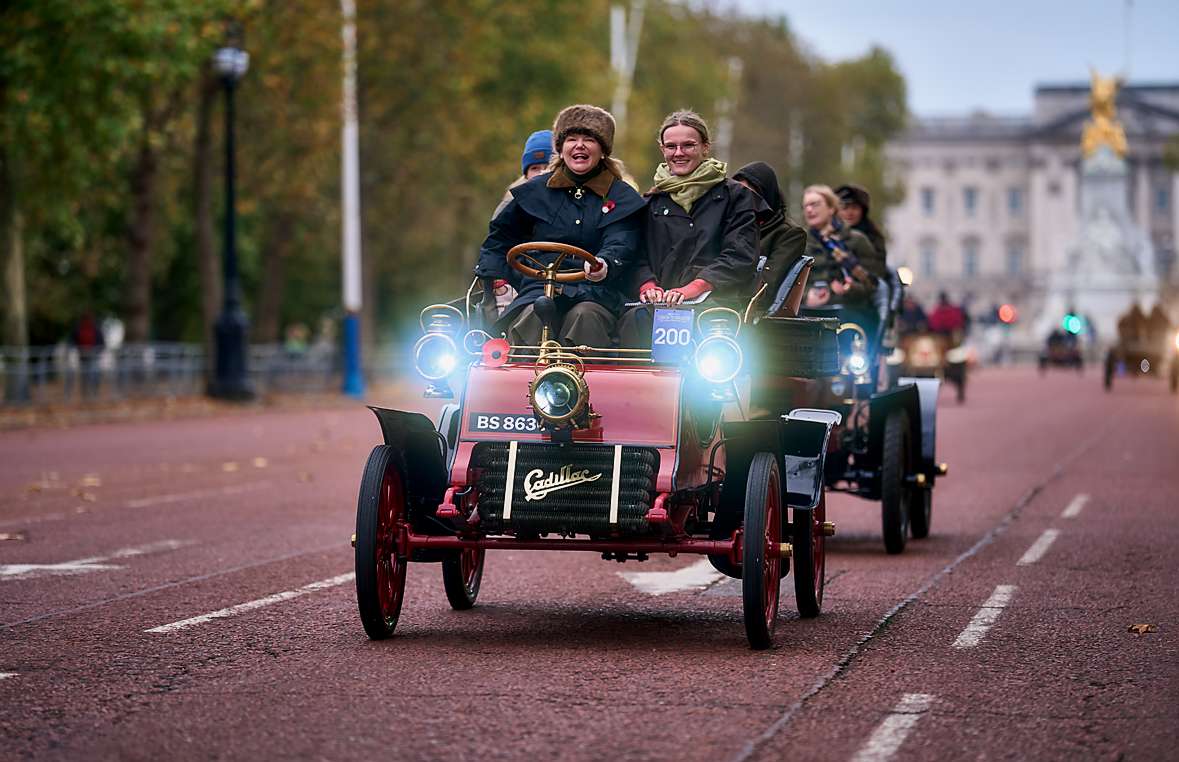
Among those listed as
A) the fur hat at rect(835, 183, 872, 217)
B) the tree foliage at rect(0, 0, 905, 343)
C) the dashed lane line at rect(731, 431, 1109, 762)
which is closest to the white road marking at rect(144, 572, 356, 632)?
the dashed lane line at rect(731, 431, 1109, 762)

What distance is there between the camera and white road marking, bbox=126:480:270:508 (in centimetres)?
1673

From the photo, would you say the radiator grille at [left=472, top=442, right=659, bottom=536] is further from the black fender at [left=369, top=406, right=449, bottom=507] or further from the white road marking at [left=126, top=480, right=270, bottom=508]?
the white road marking at [left=126, top=480, right=270, bottom=508]

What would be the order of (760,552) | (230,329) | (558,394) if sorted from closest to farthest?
(760,552) → (558,394) → (230,329)

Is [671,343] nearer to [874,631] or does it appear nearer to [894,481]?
[874,631]

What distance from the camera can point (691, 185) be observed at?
9648 millimetres

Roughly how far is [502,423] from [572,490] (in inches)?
16.4

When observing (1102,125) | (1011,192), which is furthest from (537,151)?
(1011,192)

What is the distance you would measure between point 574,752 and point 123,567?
19.7 ft

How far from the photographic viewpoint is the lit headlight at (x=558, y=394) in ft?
27.9

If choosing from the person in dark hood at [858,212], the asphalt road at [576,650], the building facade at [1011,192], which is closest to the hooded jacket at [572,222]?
the asphalt road at [576,650]

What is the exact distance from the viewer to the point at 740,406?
9.28m

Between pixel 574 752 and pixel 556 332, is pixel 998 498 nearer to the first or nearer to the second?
pixel 556 332

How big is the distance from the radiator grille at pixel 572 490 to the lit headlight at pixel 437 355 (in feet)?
1.78

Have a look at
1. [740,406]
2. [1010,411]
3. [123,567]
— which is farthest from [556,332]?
[1010,411]
